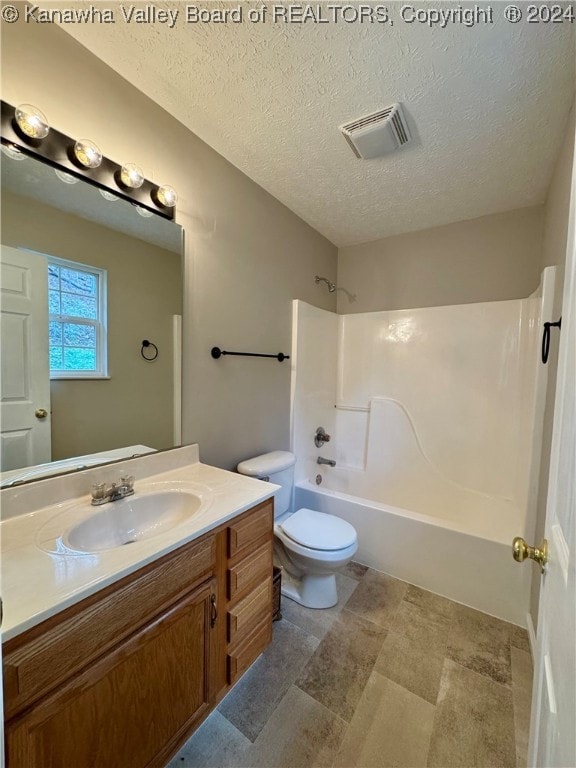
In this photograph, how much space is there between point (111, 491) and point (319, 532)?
1.09 metres

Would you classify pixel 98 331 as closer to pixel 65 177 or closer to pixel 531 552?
pixel 65 177

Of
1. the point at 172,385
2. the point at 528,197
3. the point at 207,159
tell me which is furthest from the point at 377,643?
the point at 528,197

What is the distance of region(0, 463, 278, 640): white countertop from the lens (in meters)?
0.66

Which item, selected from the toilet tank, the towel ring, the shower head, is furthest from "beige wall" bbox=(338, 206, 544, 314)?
the towel ring

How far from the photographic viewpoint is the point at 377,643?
1505mm

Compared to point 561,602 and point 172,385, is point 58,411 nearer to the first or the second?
point 172,385

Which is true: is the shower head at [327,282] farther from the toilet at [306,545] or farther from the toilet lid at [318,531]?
the toilet lid at [318,531]

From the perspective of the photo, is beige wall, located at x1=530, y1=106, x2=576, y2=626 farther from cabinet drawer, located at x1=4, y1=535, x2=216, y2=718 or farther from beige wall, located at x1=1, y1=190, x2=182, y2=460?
A: beige wall, located at x1=1, y1=190, x2=182, y2=460

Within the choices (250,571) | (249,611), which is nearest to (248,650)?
(249,611)

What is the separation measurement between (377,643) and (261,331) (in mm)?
1788

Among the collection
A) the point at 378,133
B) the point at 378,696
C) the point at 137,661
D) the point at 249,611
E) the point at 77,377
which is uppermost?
the point at 378,133

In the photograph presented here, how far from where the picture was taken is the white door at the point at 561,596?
1.51ft

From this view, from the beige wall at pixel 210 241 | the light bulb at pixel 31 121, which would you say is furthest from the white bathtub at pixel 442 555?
the light bulb at pixel 31 121

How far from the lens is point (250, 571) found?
1215 millimetres
